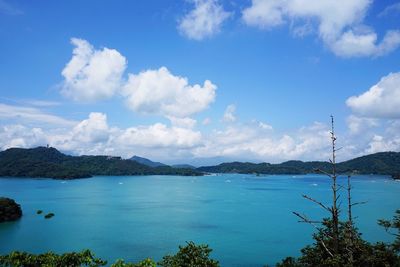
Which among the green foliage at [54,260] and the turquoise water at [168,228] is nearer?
the green foliage at [54,260]

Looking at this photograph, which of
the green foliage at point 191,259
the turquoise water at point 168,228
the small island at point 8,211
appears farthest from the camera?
the small island at point 8,211

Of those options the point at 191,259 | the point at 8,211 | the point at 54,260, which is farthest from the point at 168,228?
the point at 191,259

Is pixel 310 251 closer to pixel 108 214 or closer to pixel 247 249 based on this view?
pixel 247 249

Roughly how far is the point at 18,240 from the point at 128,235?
17.6 m

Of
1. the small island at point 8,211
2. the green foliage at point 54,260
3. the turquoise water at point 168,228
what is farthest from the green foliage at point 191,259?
the small island at point 8,211

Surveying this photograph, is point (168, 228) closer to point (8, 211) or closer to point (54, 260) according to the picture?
point (8, 211)

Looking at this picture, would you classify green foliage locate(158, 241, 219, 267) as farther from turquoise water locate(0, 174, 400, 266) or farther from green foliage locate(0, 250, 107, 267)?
turquoise water locate(0, 174, 400, 266)

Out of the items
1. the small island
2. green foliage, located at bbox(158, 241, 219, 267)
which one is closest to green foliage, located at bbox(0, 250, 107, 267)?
Answer: green foliage, located at bbox(158, 241, 219, 267)

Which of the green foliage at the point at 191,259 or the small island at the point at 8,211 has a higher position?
the green foliage at the point at 191,259

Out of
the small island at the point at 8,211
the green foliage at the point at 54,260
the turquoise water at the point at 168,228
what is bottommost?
the turquoise water at the point at 168,228

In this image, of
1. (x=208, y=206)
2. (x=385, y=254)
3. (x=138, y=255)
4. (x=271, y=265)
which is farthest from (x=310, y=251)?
(x=208, y=206)

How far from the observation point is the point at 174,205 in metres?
108

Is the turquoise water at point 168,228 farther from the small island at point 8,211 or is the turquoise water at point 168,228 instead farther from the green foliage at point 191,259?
the green foliage at point 191,259

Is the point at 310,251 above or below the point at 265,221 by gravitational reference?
above
